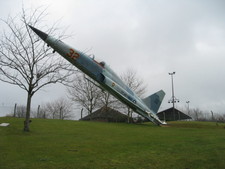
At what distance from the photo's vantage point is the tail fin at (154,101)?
22500mm

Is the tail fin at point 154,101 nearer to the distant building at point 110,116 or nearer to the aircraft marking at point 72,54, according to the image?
the aircraft marking at point 72,54

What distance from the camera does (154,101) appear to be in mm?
22812

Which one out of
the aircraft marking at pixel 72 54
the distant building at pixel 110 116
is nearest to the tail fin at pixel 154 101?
the aircraft marking at pixel 72 54

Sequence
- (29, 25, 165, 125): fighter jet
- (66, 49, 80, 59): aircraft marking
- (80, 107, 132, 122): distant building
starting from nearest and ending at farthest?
(29, 25, 165, 125): fighter jet
(66, 49, 80, 59): aircraft marking
(80, 107, 132, 122): distant building

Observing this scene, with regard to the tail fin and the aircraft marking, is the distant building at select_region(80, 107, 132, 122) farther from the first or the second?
the aircraft marking

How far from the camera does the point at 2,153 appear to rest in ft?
22.8

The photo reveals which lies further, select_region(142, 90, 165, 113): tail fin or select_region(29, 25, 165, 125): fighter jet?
select_region(142, 90, 165, 113): tail fin

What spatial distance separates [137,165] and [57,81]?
1055cm

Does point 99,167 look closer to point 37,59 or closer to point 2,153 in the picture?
point 2,153

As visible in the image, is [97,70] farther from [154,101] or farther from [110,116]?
[110,116]

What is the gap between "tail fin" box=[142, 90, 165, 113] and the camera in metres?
22.5

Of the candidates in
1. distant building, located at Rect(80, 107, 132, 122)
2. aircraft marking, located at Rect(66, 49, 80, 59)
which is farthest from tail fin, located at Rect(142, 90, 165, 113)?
distant building, located at Rect(80, 107, 132, 122)

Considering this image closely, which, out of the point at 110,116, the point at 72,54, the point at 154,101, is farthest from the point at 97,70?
the point at 110,116

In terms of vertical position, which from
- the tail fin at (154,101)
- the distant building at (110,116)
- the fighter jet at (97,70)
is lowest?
the distant building at (110,116)
